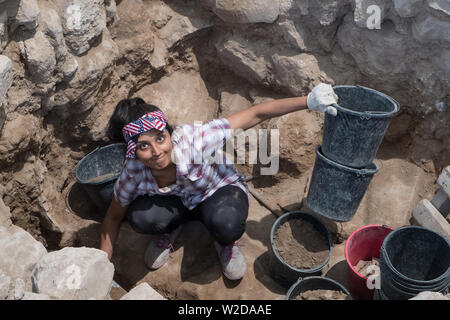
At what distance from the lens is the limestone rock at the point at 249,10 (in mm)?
3770

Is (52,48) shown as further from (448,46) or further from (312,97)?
(448,46)

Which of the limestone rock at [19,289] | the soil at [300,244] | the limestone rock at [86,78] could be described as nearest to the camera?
the limestone rock at [19,289]

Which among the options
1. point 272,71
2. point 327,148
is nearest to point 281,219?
point 327,148

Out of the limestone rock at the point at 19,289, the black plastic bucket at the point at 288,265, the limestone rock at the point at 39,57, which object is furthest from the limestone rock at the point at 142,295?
the limestone rock at the point at 39,57

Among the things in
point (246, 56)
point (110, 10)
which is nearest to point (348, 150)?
point (246, 56)

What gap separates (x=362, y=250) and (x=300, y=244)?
442mm

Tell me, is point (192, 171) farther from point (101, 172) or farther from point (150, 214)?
point (101, 172)

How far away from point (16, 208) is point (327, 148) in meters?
2.20

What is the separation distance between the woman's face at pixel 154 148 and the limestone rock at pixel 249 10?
1.63m

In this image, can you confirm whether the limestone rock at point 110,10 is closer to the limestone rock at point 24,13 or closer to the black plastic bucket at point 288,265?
the limestone rock at point 24,13

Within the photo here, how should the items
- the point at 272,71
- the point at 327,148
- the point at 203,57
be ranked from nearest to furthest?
the point at 327,148, the point at 272,71, the point at 203,57

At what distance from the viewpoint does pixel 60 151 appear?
3.67m

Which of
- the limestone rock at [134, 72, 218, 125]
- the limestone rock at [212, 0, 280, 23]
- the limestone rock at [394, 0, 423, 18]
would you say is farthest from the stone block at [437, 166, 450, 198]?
the limestone rock at [134, 72, 218, 125]

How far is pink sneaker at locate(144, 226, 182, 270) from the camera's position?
3.26 m
